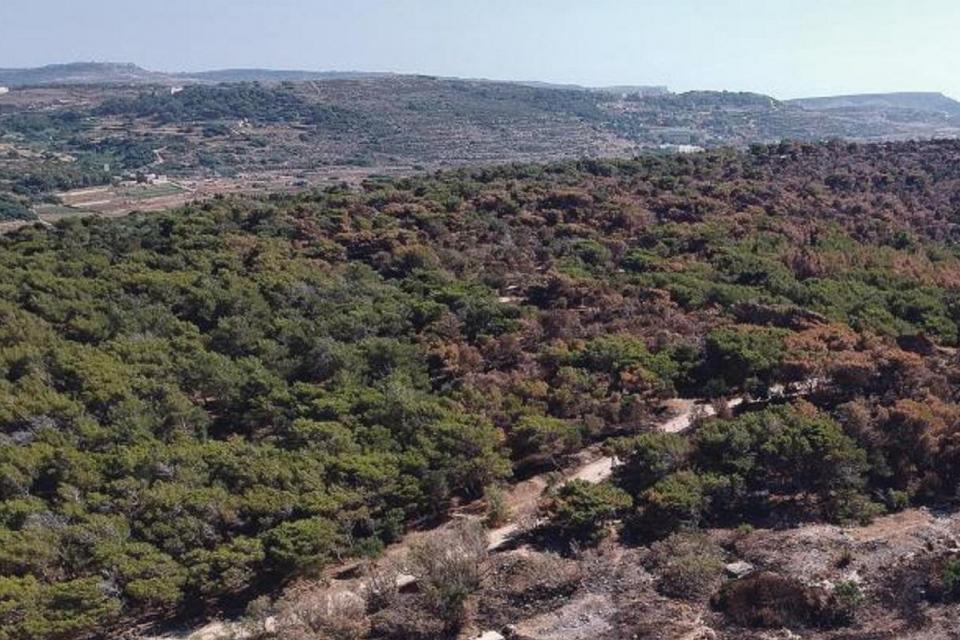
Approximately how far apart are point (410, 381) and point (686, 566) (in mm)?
12610

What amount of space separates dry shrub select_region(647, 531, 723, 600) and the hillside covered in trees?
771 mm

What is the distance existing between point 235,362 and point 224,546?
1161cm

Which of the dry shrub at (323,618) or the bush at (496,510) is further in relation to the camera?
the bush at (496,510)

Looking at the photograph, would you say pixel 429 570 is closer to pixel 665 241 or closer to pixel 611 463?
pixel 611 463

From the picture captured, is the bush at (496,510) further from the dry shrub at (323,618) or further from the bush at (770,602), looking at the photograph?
the bush at (770,602)

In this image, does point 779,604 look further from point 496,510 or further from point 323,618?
point 323,618

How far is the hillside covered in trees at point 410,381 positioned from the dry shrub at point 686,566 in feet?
2.53

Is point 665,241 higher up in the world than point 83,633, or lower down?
higher up

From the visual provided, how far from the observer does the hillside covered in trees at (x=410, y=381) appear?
19797 mm

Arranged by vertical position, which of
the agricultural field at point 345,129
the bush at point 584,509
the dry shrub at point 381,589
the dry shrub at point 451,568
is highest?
the agricultural field at point 345,129

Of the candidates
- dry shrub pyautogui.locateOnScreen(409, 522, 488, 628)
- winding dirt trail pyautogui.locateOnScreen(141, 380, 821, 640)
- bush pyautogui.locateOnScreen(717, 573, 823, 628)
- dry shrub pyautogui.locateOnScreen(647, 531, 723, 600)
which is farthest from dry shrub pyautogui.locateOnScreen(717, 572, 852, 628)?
winding dirt trail pyautogui.locateOnScreen(141, 380, 821, 640)

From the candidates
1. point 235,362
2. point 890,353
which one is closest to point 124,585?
point 235,362

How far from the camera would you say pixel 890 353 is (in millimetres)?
26562

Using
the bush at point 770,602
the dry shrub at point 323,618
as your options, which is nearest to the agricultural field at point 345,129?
the dry shrub at point 323,618
